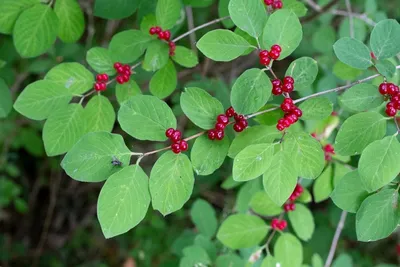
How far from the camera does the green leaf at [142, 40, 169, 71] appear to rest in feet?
5.70

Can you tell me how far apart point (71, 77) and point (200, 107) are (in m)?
0.53

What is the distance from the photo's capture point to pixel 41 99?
64.9 inches

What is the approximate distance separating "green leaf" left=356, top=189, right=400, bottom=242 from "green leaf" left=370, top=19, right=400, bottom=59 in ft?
1.40

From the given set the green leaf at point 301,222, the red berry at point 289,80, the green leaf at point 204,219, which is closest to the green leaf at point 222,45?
the red berry at point 289,80

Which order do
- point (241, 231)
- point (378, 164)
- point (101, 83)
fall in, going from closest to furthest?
point (378, 164)
point (101, 83)
point (241, 231)

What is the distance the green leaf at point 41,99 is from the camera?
1626 mm

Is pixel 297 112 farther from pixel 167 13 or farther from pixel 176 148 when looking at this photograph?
pixel 167 13

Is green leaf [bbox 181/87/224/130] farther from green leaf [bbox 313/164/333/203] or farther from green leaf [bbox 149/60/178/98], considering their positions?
green leaf [bbox 313/164/333/203]

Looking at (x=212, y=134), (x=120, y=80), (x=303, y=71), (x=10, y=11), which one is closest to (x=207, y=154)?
(x=212, y=134)

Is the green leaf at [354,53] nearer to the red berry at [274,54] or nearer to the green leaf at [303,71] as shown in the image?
the green leaf at [303,71]

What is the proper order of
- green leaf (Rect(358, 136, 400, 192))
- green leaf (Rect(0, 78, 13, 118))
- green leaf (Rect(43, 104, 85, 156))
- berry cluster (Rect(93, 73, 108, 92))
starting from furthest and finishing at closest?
green leaf (Rect(0, 78, 13, 118)) → berry cluster (Rect(93, 73, 108, 92)) → green leaf (Rect(43, 104, 85, 156)) → green leaf (Rect(358, 136, 400, 192))

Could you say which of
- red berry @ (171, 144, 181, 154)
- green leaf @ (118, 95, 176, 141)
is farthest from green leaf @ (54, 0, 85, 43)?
red berry @ (171, 144, 181, 154)

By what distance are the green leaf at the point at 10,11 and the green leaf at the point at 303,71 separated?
1.00 meters

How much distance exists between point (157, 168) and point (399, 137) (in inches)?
28.7
